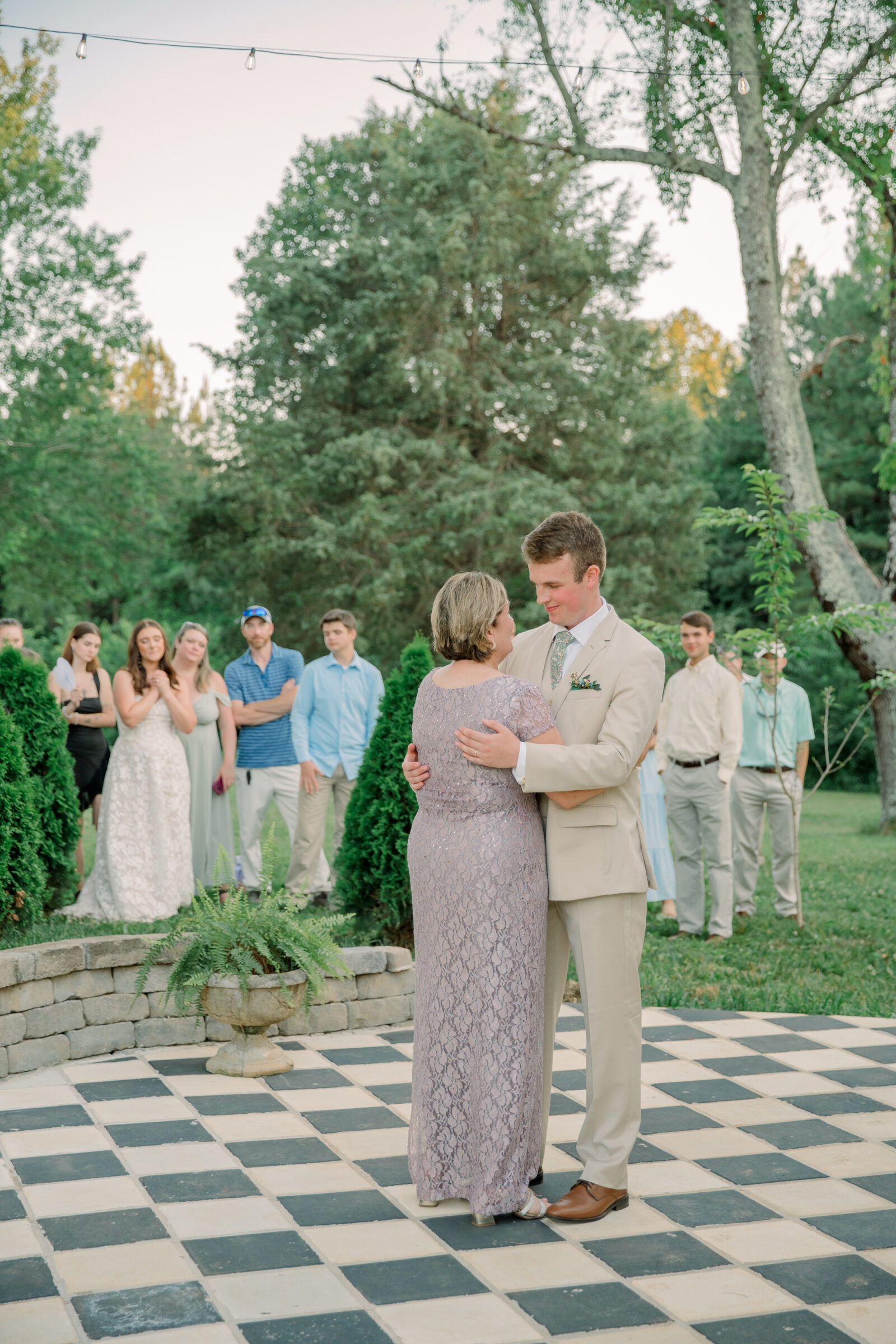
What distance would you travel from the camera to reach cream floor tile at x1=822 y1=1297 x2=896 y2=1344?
294cm

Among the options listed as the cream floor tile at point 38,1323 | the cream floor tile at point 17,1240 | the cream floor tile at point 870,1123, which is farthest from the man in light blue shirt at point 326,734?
the cream floor tile at point 38,1323

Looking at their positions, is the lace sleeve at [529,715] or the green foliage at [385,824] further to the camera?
the green foliage at [385,824]

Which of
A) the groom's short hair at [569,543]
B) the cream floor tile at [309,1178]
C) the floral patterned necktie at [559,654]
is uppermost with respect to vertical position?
the groom's short hair at [569,543]

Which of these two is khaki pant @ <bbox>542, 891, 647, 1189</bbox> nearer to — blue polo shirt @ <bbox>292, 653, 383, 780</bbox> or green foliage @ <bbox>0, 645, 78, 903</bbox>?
green foliage @ <bbox>0, 645, 78, 903</bbox>

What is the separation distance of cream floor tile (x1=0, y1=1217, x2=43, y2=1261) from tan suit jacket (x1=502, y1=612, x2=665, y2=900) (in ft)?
5.59

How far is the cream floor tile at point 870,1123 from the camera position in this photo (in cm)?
452

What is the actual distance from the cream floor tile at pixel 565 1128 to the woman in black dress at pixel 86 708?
5.14 meters

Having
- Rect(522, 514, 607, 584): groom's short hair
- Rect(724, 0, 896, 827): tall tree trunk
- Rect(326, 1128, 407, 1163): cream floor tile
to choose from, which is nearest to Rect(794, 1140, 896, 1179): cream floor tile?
Rect(326, 1128, 407, 1163): cream floor tile

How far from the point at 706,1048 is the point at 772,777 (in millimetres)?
3775

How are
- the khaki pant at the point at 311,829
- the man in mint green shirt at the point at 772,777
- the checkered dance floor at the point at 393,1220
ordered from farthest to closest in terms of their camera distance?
the man in mint green shirt at the point at 772,777 < the khaki pant at the point at 311,829 < the checkered dance floor at the point at 393,1220

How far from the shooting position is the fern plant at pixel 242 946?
5.07 metres

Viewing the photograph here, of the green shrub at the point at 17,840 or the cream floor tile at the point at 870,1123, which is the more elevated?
the green shrub at the point at 17,840

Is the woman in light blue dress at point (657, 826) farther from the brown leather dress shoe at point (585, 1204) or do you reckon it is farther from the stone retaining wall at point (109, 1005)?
the brown leather dress shoe at point (585, 1204)

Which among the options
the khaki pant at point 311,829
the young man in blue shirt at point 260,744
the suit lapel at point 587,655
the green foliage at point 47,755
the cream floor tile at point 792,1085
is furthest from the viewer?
the young man in blue shirt at point 260,744
